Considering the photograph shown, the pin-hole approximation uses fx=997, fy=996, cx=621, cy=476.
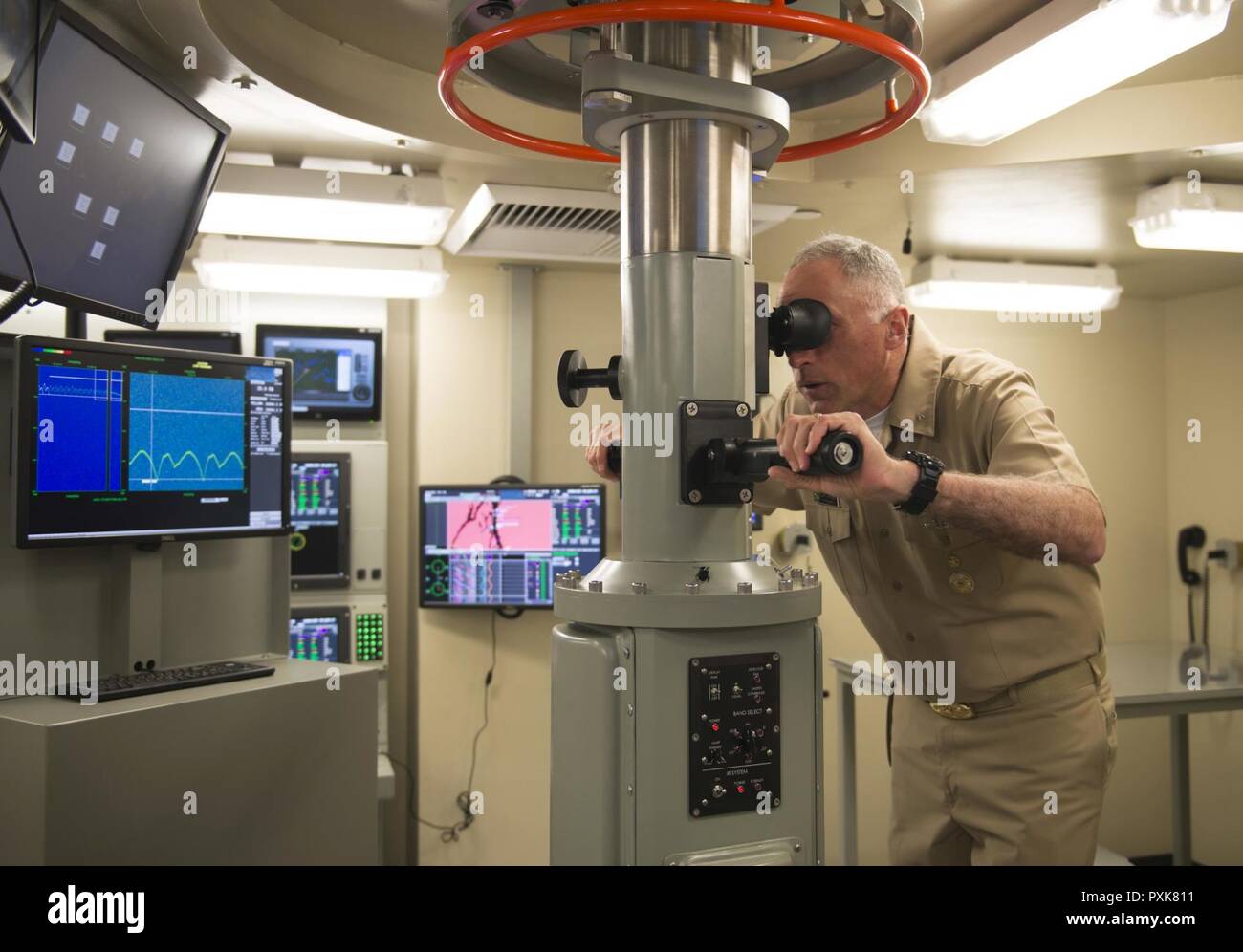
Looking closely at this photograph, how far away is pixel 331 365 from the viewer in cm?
375

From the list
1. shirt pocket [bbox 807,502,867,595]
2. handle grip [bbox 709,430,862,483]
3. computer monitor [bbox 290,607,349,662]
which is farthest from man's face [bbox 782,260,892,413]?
computer monitor [bbox 290,607,349,662]

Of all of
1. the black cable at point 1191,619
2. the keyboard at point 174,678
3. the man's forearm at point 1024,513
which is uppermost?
the man's forearm at point 1024,513

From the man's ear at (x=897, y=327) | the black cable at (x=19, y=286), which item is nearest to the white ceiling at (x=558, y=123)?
the black cable at (x=19, y=286)

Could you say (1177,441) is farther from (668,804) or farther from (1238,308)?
(668,804)

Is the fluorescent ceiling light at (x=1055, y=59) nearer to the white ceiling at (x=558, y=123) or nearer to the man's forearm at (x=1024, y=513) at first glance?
the white ceiling at (x=558, y=123)

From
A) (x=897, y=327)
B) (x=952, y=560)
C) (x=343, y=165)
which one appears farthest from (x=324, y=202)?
(x=952, y=560)

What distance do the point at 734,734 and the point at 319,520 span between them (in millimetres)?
2761

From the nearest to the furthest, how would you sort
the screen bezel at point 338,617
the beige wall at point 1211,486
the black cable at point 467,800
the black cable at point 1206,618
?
the screen bezel at point 338,617
the black cable at point 467,800
the beige wall at point 1211,486
the black cable at point 1206,618

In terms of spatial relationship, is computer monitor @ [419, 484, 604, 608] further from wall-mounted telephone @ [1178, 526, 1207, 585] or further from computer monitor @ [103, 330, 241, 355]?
wall-mounted telephone @ [1178, 526, 1207, 585]

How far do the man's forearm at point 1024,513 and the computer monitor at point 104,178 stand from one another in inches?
61.7

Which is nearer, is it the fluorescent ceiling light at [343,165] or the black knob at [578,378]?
the black knob at [578,378]

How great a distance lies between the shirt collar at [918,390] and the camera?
1.92 metres

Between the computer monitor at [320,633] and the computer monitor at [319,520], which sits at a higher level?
the computer monitor at [319,520]

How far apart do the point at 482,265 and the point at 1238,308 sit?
327 cm
